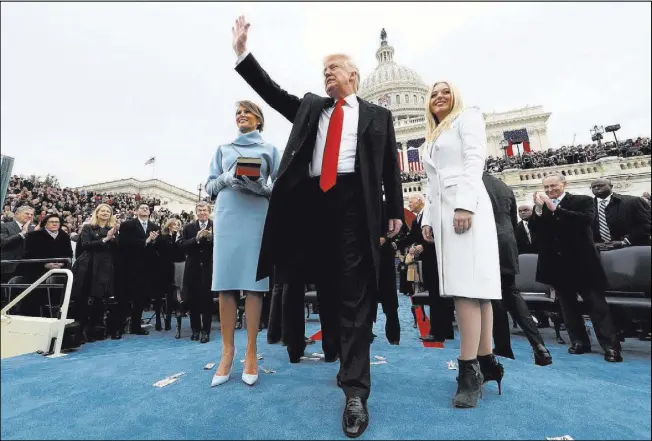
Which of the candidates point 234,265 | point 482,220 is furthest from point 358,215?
point 234,265

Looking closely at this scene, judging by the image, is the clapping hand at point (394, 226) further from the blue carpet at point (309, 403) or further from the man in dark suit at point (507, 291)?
the man in dark suit at point (507, 291)

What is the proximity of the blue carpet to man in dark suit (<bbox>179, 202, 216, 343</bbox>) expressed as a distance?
1.64m

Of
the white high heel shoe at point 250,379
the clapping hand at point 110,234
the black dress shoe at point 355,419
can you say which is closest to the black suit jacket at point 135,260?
the clapping hand at point 110,234

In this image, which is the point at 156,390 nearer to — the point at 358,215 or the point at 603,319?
the point at 358,215

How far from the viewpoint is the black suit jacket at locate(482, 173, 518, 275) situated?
3.14 m

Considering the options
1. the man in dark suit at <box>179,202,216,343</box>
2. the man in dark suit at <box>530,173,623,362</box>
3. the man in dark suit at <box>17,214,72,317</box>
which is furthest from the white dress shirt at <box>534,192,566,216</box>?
the man in dark suit at <box>17,214,72,317</box>

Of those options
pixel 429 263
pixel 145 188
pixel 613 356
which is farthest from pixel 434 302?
pixel 145 188

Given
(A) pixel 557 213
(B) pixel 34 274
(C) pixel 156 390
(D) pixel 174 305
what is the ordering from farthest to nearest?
1. (D) pixel 174 305
2. (B) pixel 34 274
3. (A) pixel 557 213
4. (C) pixel 156 390

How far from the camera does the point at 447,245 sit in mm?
1935

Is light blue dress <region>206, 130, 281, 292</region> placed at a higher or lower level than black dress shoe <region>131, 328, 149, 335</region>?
higher

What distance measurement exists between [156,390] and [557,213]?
3.62m

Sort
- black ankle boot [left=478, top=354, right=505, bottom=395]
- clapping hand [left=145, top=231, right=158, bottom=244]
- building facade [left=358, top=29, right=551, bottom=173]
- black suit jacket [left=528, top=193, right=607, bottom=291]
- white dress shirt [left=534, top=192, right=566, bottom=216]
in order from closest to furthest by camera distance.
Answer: black ankle boot [left=478, top=354, right=505, bottom=395] → black suit jacket [left=528, top=193, right=607, bottom=291] → white dress shirt [left=534, top=192, right=566, bottom=216] → clapping hand [left=145, top=231, right=158, bottom=244] → building facade [left=358, top=29, right=551, bottom=173]

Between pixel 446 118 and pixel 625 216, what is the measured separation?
317 cm

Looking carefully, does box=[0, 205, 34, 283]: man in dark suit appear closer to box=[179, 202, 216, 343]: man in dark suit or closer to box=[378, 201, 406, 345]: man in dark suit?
box=[179, 202, 216, 343]: man in dark suit
